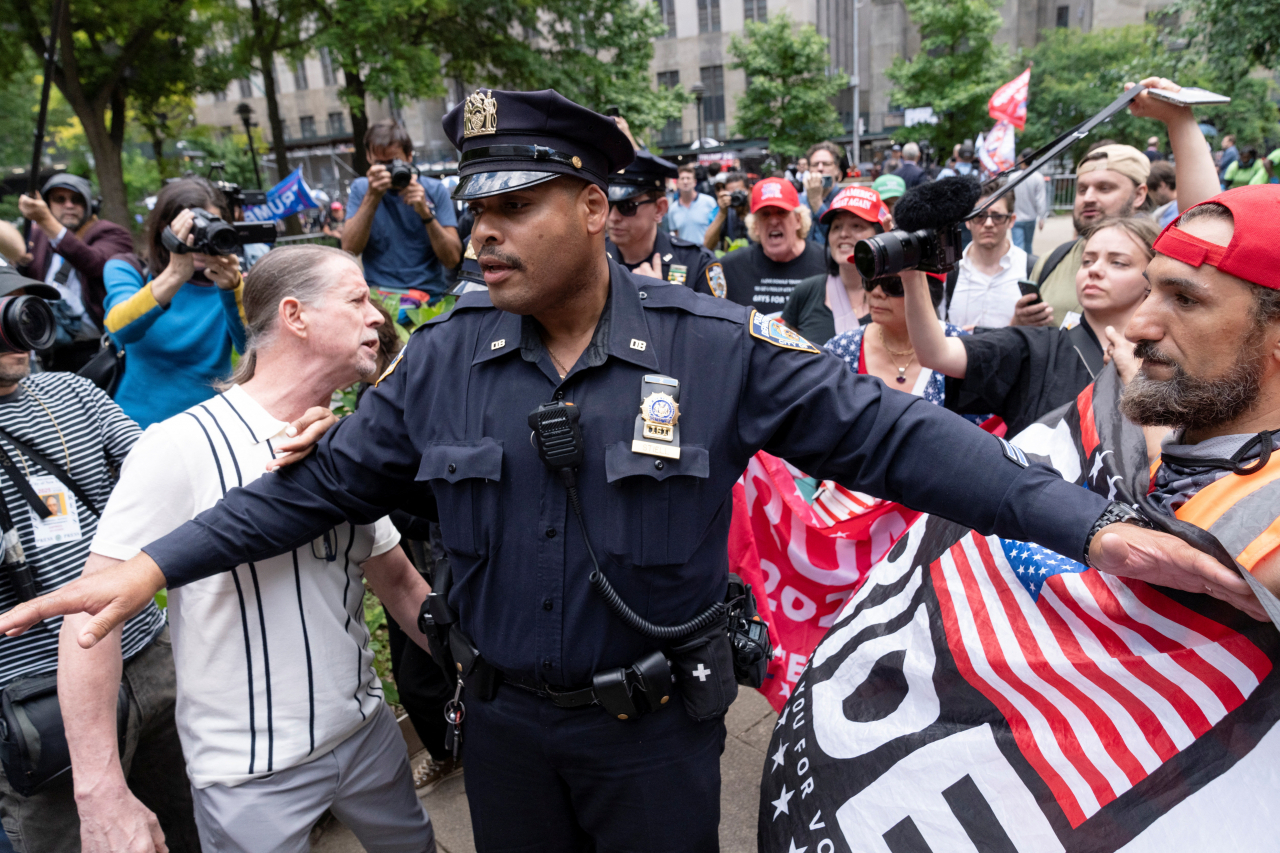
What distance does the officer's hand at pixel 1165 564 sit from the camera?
133 centimetres

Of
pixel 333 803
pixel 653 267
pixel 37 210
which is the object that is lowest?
pixel 333 803

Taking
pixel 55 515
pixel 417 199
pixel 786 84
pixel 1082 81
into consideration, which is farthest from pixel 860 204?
pixel 1082 81

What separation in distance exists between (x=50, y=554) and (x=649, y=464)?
1.69 metres

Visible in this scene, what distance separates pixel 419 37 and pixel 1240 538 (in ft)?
67.8

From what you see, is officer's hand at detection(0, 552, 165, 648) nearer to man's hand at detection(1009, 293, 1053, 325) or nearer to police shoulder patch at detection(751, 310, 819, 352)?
police shoulder patch at detection(751, 310, 819, 352)

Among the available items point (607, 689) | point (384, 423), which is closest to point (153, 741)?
point (384, 423)

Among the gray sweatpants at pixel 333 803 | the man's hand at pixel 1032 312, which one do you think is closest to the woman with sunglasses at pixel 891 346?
the man's hand at pixel 1032 312

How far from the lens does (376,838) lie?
2.34 metres

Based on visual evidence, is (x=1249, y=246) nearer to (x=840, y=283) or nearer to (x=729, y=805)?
(x=729, y=805)

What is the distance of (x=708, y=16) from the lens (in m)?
50.8

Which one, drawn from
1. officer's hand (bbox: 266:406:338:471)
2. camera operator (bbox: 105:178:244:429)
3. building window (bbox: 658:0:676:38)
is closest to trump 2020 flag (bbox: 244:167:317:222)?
camera operator (bbox: 105:178:244:429)

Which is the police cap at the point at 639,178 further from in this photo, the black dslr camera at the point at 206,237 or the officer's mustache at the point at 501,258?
the officer's mustache at the point at 501,258

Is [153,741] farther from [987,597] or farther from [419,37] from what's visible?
[419,37]

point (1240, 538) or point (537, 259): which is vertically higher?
point (537, 259)
